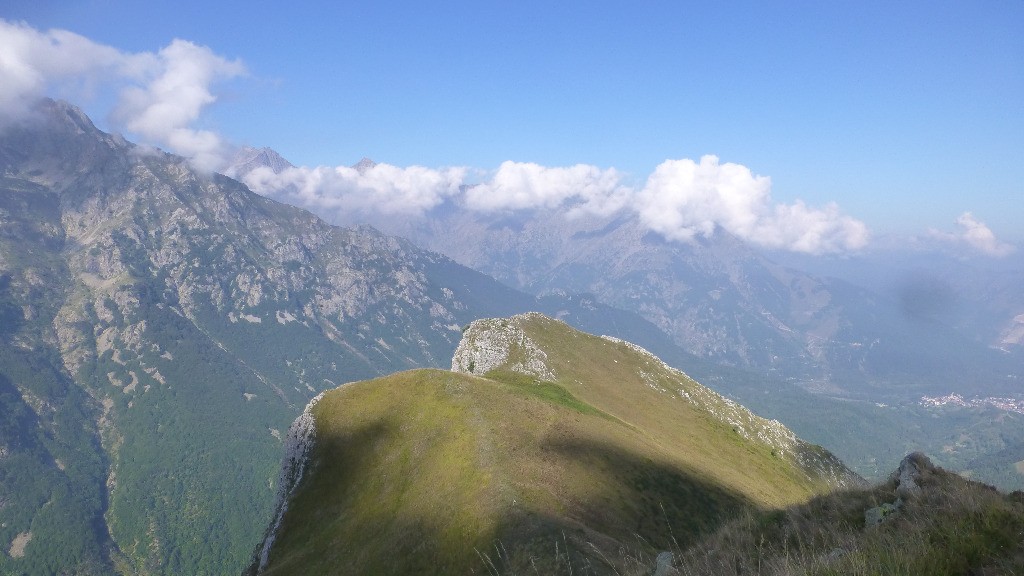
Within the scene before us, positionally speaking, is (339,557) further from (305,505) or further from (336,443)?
(336,443)

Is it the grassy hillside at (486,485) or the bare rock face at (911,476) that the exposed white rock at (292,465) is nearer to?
the grassy hillside at (486,485)

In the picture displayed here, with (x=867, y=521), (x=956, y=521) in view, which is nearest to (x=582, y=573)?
(x=867, y=521)

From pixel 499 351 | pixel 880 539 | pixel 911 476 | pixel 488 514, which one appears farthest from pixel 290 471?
pixel 880 539

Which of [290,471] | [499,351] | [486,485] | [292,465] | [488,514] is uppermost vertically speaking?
[499,351]

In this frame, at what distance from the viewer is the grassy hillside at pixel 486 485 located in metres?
46.8

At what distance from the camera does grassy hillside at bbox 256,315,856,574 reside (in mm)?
46844

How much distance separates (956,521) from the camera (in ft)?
35.0

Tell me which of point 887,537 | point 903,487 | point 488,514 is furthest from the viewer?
point 488,514

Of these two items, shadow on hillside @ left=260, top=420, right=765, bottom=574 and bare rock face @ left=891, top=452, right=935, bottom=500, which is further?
shadow on hillside @ left=260, top=420, right=765, bottom=574

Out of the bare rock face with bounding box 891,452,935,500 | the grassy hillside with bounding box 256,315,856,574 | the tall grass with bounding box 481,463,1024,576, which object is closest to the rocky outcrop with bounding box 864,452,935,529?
the bare rock face with bounding box 891,452,935,500

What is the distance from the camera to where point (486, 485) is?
176ft

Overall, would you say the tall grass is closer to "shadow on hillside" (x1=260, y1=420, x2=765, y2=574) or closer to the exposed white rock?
"shadow on hillside" (x1=260, y1=420, x2=765, y2=574)

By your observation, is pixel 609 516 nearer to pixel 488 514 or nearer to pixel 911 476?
pixel 488 514

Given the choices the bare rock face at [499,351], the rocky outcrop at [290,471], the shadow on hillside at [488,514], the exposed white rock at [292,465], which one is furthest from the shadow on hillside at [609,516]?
the bare rock face at [499,351]
